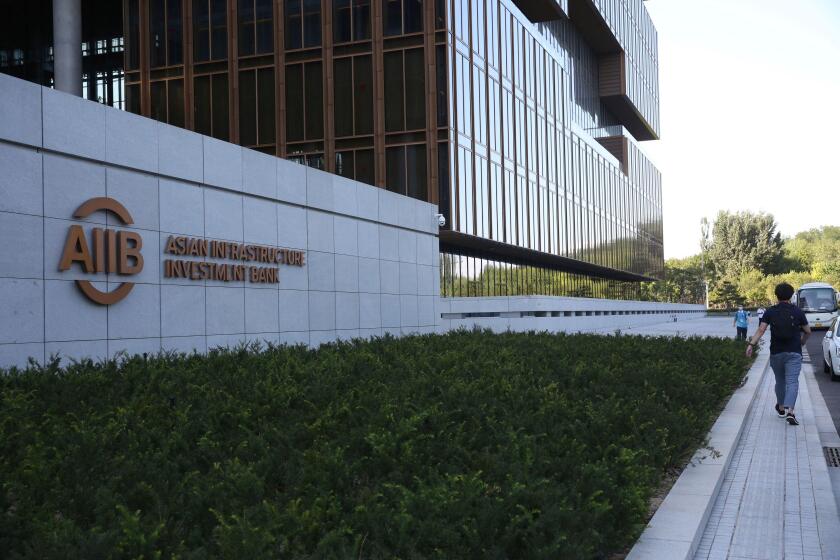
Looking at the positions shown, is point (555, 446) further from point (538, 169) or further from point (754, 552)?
point (538, 169)

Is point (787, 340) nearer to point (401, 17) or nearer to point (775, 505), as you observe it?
point (775, 505)

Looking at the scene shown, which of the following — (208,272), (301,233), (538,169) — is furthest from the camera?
(538,169)

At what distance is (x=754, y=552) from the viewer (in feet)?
17.8

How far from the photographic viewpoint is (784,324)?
36.3 feet

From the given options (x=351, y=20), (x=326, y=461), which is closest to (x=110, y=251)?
(x=326, y=461)

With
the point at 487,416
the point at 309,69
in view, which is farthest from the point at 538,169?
the point at 487,416

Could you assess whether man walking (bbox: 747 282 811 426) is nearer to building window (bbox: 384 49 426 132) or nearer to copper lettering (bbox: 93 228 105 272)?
copper lettering (bbox: 93 228 105 272)

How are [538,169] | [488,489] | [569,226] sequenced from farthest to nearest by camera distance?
[569,226]
[538,169]
[488,489]

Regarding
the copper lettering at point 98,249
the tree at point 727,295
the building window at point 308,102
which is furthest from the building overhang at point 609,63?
the tree at point 727,295

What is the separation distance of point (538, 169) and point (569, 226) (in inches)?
279

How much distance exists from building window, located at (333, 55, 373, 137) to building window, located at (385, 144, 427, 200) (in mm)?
1538

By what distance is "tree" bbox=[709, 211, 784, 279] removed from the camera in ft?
378

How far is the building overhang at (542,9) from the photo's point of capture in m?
43.1

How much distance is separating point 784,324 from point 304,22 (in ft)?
89.5
